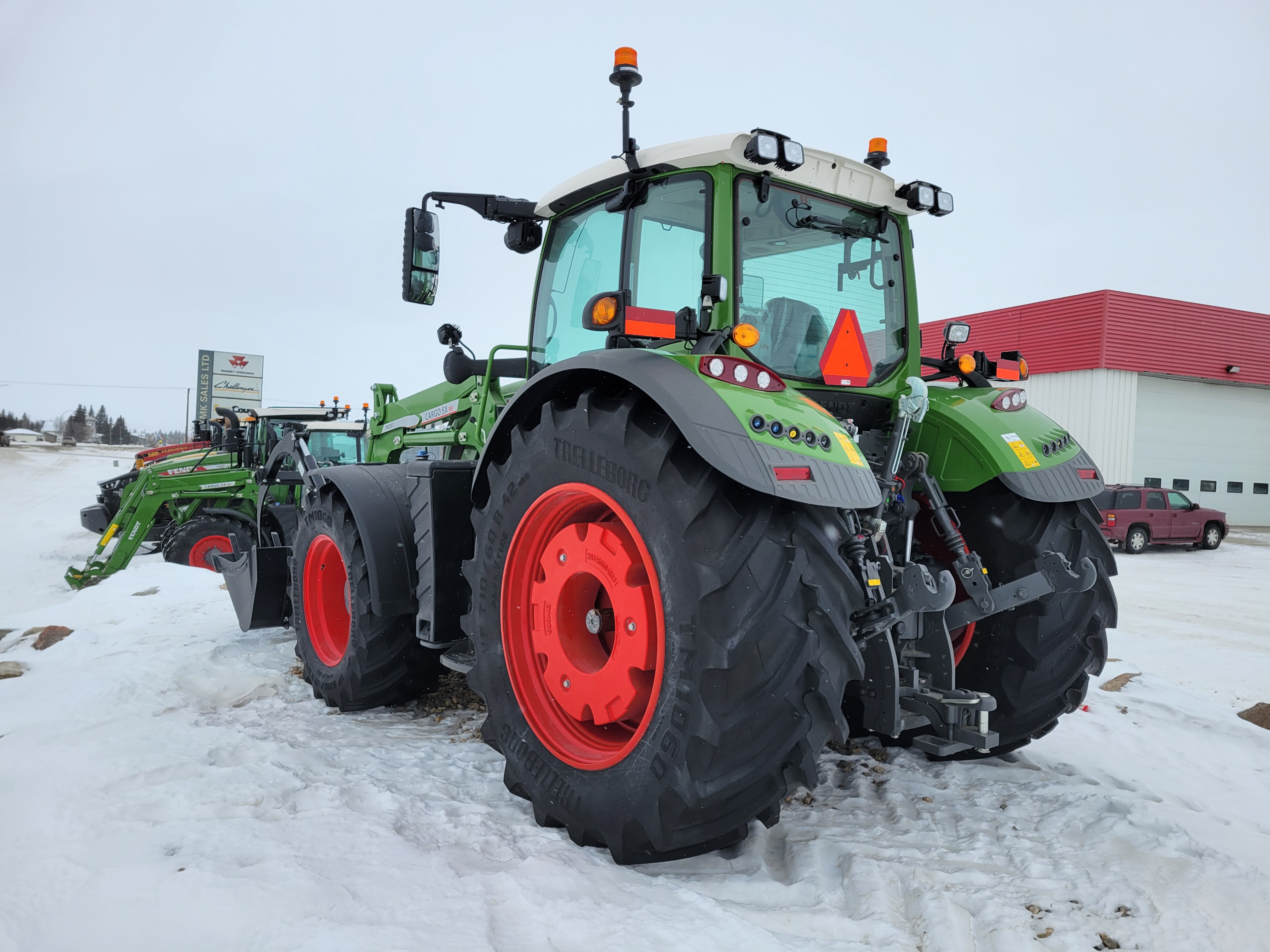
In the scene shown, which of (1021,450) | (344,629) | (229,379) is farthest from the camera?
(229,379)

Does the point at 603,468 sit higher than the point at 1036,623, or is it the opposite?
the point at 603,468

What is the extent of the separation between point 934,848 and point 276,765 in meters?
2.40

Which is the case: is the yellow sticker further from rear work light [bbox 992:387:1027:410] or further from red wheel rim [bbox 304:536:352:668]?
red wheel rim [bbox 304:536:352:668]

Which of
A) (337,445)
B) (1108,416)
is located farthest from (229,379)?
(1108,416)

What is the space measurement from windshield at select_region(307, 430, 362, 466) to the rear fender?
8.50m

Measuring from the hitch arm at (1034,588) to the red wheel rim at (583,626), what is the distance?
3.72 ft

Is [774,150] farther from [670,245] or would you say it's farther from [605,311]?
[605,311]

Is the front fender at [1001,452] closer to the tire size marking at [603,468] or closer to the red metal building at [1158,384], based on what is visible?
the tire size marking at [603,468]

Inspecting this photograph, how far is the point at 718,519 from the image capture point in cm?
218

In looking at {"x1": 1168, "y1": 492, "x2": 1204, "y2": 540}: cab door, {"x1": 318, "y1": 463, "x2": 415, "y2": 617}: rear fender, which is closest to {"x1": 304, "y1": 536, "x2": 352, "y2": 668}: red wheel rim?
{"x1": 318, "y1": 463, "x2": 415, "y2": 617}: rear fender

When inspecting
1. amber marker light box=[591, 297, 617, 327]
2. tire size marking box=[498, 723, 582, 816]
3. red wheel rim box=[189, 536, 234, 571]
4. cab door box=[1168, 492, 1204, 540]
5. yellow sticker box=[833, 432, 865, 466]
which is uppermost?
amber marker light box=[591, 297, 617, 327]

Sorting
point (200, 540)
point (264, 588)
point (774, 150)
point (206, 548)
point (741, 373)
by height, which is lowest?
point (206, 548)

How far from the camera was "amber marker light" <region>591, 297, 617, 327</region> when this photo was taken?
99.7 inches

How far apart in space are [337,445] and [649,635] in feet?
36.2
